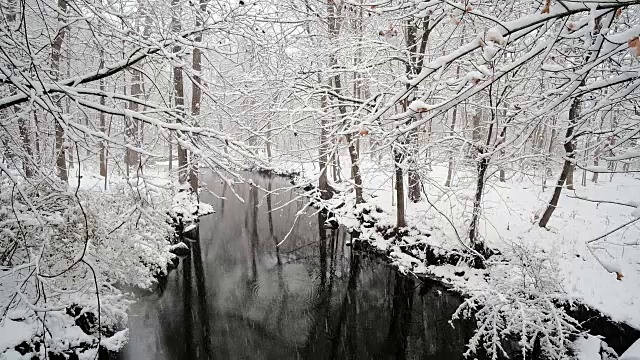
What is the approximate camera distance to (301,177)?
4.70 meters

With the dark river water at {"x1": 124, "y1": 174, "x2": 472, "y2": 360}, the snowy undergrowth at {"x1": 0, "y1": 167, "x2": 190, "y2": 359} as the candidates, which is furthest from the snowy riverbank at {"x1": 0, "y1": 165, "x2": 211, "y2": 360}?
the dark river water at {"x1": 124, "y1": 174, "x2": 472, "y2": 360}

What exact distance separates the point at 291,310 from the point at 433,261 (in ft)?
14.7

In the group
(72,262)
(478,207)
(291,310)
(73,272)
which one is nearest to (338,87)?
(478,207)

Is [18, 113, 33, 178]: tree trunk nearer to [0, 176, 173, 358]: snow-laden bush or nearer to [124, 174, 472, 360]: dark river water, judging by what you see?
[0, 176, 173, 358]: snow-laden bush

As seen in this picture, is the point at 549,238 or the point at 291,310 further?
the point at 549,238

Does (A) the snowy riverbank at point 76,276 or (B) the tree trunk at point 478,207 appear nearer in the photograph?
(A) the snowy riverbank at point 76,276

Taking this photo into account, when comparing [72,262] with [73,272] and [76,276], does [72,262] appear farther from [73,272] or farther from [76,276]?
[76,276]

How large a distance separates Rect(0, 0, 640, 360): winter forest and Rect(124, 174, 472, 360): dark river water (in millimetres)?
57

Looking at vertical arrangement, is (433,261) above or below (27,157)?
below

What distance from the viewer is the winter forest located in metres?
2.79

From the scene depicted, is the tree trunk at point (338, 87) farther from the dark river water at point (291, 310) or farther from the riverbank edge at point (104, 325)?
the riverbank edge at point (104, 325)

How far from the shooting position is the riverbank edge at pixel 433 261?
6.83 meters

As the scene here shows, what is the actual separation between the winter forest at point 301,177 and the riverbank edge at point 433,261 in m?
0.06

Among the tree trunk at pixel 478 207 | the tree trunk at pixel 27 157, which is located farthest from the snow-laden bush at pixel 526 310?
the tree trunk at pixel 27 157
